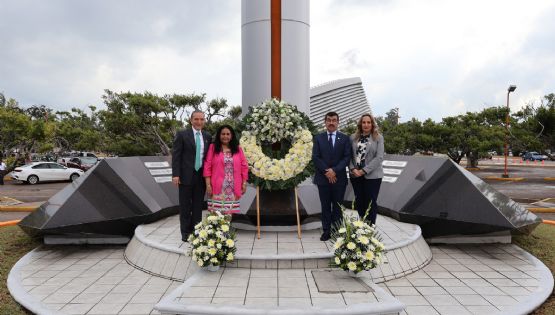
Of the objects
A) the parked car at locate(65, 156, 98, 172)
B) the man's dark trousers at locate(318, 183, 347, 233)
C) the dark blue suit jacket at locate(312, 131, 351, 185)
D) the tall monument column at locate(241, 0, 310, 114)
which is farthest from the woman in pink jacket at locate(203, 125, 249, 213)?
the parked car at locate(65, 156, 98, 172)

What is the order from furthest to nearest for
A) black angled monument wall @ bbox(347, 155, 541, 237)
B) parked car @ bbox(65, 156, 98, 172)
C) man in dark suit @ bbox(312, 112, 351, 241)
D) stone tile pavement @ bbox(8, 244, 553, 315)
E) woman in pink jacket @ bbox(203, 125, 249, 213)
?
parked car @ bbox(65, 156, 98, 172)
black angled monument wall @ bbox(347, 155, 541, 237)
man in dark suit @ bbox(312, 112, 351, 241)
woman in pink jacket @ bbox(203, 125, 249, 213)
stone tile pavement @ bbox(8, 244, 553, 315)

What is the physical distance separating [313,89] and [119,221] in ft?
227

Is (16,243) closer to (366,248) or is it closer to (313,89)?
(366,248)

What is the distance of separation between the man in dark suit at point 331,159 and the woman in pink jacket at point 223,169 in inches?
48.0

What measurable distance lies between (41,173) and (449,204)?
2175cm

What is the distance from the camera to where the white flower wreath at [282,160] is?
6371 millimetres

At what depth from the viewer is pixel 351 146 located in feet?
19.6

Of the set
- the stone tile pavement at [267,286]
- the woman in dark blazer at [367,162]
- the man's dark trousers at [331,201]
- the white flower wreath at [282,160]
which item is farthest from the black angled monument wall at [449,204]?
the white flower wreath at [282,160]

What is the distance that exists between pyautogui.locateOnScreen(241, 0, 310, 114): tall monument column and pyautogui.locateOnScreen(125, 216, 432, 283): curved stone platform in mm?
3175

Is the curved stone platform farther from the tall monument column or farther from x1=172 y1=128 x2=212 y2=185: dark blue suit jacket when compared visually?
the tall monument column

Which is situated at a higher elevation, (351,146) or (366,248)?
(351,146)

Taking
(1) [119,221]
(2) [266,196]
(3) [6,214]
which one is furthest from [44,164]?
(2) [266,196]

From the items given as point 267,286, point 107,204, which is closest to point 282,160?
point 267,286

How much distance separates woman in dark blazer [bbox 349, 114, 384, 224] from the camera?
5805mm
